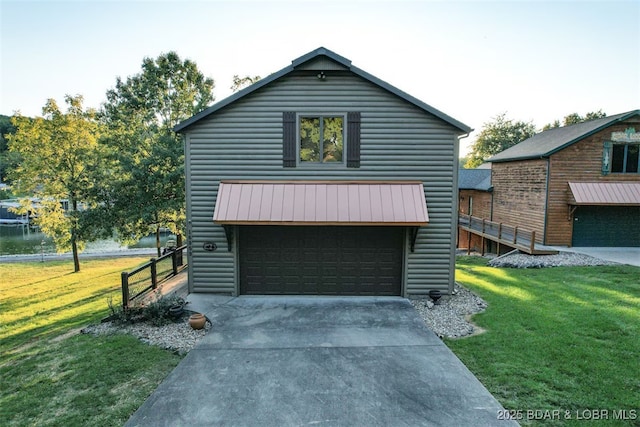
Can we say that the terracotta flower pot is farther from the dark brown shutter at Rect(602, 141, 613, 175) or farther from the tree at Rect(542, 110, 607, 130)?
the tree at Rect(542, 110, 607, 130)

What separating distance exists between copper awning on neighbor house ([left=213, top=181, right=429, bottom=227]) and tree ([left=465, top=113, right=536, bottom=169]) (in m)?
48.3

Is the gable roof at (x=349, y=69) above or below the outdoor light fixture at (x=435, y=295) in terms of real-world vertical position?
above

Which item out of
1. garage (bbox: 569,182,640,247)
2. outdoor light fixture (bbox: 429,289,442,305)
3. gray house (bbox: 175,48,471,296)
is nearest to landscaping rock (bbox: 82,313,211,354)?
gray house (bbox: 175,48,471,296)

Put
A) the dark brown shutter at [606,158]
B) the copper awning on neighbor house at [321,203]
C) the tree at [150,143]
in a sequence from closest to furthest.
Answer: the copper awning on neighbor house at [321,203] < the tree at [150,143] < the dark brown shutter at [606,158]

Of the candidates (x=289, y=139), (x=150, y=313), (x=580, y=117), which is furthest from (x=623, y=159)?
(x=580, y=117)

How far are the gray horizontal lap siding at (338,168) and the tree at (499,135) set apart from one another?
47378 mm

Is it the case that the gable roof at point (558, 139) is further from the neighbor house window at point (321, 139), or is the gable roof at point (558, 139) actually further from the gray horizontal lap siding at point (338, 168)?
the neighbor house window at point (321, 139)

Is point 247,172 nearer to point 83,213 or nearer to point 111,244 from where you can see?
point 83,213

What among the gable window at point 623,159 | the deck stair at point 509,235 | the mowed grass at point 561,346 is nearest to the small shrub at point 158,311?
the mowed grass at point 561,346

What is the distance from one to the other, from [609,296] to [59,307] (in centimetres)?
1732

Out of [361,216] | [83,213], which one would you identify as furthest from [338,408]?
[83,213]

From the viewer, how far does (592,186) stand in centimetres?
1756

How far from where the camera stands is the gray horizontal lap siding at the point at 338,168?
10094 millimetres

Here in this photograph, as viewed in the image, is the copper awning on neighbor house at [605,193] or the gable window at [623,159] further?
the gable window at [623,159]
